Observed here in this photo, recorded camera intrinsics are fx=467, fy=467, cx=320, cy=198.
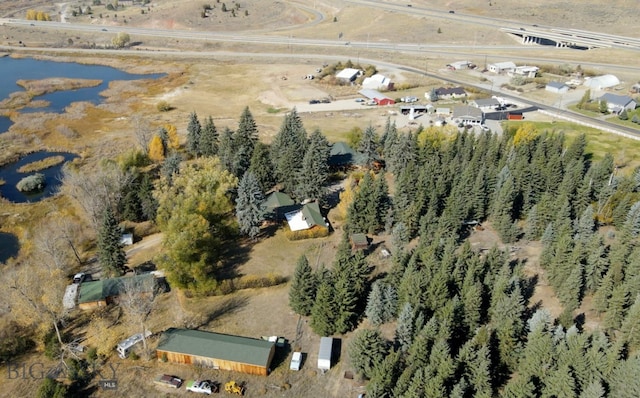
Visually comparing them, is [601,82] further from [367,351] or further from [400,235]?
[367,351]

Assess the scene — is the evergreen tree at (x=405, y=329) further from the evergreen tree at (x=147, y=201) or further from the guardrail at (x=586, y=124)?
the guardrail at (x=586, y=124)

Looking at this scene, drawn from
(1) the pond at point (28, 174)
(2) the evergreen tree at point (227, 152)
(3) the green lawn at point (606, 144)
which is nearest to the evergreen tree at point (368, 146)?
(2) the evergreen tree at point (227, 152)

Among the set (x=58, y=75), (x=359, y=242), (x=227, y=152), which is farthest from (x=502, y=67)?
(x=58, y=75)

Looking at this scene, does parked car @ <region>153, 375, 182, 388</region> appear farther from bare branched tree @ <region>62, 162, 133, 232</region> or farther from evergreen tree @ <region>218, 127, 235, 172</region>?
evergreen tree @ <region>218, 127, 235, 172</region>

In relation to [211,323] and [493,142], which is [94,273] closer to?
[211,323]

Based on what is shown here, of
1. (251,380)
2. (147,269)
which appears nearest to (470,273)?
(251,380)

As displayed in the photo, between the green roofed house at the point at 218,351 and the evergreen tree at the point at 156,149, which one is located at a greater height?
the evergreen tree at the point at 156,149
